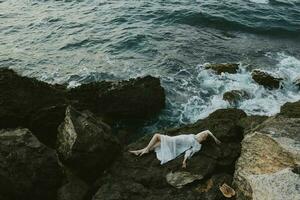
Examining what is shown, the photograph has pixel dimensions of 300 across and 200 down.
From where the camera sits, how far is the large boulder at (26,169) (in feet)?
39.8

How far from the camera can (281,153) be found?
1191 centimetres

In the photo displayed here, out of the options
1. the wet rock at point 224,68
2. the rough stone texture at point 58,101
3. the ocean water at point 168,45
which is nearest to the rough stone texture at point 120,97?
the rough stone texture at point 58,101

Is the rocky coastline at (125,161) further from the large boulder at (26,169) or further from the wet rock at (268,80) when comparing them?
the wet rock at (268,80)

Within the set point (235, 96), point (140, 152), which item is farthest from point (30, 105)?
point (235, 96)

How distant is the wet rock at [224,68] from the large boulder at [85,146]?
35.6 feet

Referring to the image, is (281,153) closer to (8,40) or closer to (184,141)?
(184,141)

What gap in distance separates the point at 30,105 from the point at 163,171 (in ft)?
17.8

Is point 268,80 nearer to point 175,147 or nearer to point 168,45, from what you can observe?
point 168,45

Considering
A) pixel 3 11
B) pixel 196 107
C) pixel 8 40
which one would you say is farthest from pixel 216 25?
pixel 3 11

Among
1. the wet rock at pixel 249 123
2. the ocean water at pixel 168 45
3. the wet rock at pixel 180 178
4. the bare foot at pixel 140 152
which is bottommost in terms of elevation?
the ocean water at pixel 168 45

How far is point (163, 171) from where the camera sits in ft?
42.4

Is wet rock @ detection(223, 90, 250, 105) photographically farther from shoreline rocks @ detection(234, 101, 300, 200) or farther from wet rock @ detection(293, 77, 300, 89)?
shoreline rocks @ detection(234, 101, 300, 200)

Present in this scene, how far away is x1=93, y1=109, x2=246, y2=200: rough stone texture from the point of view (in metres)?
12.2

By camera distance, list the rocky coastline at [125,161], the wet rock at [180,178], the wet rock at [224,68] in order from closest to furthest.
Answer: the rocky coastline at [125,161]
the wet rock at [180,178]
the wet rock at [224,68]
